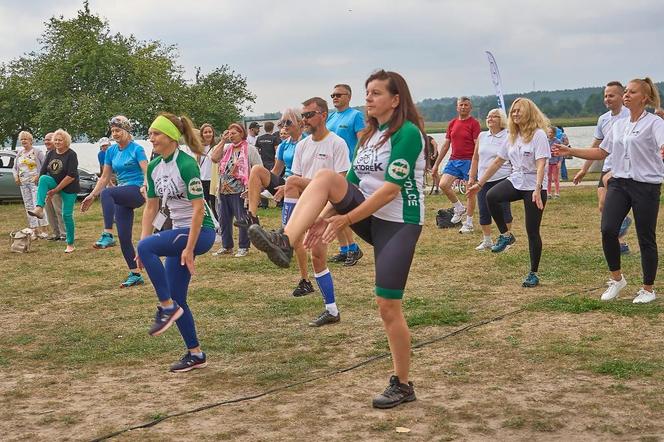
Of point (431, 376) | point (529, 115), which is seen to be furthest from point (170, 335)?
point (529, 115)

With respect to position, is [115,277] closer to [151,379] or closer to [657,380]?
[151,379]

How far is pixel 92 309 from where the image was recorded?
29.7ft

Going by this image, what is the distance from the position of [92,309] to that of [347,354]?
141 inches

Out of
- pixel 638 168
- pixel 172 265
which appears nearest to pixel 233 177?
pixel 172 265

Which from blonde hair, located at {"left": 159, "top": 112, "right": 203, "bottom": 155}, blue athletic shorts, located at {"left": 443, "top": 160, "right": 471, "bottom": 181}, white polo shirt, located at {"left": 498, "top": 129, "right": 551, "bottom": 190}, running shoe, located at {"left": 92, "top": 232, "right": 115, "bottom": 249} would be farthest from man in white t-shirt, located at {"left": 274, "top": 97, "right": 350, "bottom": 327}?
blue athletic shorts, located at {"left": 443, "top": 160, "right": 471, "bottom": 181}

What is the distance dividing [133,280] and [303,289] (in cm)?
238

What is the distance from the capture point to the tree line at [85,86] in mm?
41062

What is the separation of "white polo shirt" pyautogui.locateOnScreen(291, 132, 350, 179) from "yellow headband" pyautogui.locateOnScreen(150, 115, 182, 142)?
2.30 metres

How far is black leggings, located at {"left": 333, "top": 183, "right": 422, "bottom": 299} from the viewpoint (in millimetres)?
5168

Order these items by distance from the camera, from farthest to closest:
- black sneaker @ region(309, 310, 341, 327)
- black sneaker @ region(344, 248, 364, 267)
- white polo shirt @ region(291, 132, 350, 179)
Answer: black sneaker @ region(344, 248, 364, 267)
white polo shirt @ region(291, 132, 350, 179)
black sneaker @ region(309, 310, 341, 327)

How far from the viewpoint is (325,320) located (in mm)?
7758

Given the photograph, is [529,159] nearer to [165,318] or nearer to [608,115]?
[608,115]

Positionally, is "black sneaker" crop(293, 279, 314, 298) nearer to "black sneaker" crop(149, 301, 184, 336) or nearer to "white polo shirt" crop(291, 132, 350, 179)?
"white polo shirt" crop(291, 132, 350, 179)

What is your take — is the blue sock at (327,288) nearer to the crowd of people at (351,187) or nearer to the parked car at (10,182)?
the crowd of people at (351,187)
